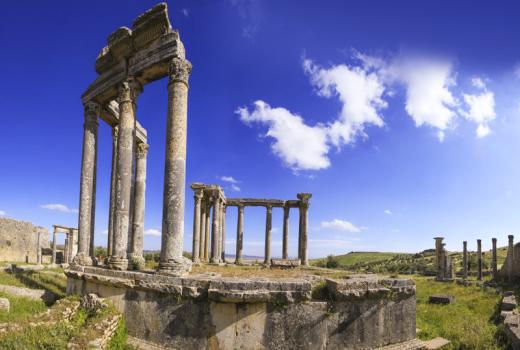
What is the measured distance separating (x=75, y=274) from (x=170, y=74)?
7.45 m

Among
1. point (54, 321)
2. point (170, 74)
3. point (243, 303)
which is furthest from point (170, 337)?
point (170, 74)

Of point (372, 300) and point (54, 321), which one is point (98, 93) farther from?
point (372, 300)

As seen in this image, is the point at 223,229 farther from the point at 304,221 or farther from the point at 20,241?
the point at 20,241

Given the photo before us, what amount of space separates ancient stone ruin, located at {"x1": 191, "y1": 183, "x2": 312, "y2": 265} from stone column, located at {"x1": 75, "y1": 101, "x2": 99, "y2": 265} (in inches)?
504

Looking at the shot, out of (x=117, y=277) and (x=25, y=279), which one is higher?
(x=117, y=277)

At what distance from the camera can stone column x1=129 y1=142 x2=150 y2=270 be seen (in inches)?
457

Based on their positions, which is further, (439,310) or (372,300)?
(439,310)

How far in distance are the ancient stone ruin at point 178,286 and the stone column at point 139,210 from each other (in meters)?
0.07

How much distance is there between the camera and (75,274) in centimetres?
1081

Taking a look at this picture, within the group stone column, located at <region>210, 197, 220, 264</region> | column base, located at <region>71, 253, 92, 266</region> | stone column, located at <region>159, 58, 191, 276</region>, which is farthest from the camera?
stone column, located at <region>210, 197, 220, 264</region>

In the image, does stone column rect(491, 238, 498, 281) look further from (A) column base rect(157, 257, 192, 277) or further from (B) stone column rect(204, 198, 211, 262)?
(A) column base rect(157, 257, 192, 277)

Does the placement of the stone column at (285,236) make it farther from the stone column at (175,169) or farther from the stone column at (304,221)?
the stone column at (175,169)

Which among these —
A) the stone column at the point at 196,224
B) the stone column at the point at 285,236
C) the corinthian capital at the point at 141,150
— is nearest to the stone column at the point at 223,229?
the stone column at the point at 196,224

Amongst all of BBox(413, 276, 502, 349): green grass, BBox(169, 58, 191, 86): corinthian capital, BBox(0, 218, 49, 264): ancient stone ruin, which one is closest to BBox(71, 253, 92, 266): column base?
BBox(169, 58, 191, 86): corinthian capital
